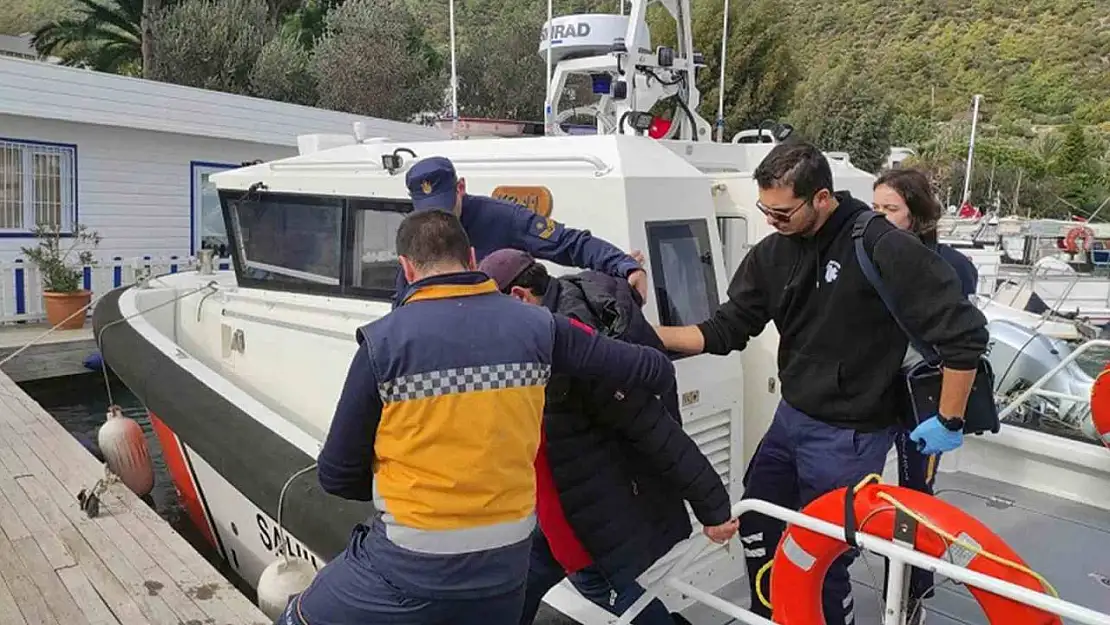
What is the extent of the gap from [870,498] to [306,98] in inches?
795

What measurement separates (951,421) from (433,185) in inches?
69.4

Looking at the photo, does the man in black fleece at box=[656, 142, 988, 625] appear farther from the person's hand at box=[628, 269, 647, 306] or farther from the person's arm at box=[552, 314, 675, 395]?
the person's arm at box=[552, 314, 675, 395]

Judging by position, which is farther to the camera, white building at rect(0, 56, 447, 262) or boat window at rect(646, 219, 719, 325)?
white building at rect(0, 56, 447, 262)

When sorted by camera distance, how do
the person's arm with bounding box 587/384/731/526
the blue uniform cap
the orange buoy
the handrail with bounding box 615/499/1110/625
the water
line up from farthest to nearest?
the water, the orange buoy, the blue uniform cap, the person's arm with bounding box 587/384/731/526, the handrail with bounding box 615/499/1110/625

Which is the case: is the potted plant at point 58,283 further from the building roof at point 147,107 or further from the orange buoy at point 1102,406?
the orange buoy at point 1102,406

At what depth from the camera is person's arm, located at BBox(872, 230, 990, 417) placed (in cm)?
219

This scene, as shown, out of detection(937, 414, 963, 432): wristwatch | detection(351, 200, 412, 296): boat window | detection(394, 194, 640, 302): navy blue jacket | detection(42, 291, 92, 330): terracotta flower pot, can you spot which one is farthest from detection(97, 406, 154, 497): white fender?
detection(937, 414, 963, 432): wristwatch

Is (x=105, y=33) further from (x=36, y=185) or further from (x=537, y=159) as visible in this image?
(x=537, y=159)

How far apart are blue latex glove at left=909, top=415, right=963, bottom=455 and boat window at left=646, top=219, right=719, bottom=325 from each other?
102 cm

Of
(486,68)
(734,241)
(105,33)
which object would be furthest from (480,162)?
(105,33)

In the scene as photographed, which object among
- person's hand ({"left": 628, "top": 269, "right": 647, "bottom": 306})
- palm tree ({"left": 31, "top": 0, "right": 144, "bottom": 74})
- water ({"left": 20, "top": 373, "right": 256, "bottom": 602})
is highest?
palm tree ({"left": 31, "top": 0, "right": 144, "bottom": 74})

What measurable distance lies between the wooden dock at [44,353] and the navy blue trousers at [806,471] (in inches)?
279

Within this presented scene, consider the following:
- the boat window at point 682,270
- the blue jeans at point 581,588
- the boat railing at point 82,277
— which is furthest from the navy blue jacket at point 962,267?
the boat railing at point 82,277

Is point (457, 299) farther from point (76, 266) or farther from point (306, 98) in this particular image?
point (306, 98)
